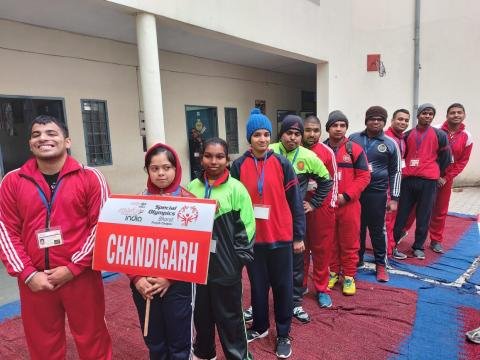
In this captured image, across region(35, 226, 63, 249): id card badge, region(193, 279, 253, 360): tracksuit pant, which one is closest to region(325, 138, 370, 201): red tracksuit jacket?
region(193, 279, 253, 360): tracksuit pant

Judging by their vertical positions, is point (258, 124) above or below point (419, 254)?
above

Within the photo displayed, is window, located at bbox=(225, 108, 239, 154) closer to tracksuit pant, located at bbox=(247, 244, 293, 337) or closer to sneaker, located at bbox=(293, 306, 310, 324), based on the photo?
sneaker, located at bbox=(293, 306, 310, 324)

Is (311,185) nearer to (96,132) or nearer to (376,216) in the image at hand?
(376,216)

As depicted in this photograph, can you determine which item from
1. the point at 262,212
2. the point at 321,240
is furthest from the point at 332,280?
the point at 262,212

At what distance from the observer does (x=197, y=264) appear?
1833 millimetres

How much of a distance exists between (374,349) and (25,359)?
2646 millimetres

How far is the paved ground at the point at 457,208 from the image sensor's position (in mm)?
3743

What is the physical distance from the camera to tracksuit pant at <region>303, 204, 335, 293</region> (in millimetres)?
3164

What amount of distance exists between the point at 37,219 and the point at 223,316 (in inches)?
48.5

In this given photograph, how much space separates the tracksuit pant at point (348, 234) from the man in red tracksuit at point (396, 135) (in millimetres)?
850

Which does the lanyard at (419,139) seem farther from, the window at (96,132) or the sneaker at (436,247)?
the window at (96,132)

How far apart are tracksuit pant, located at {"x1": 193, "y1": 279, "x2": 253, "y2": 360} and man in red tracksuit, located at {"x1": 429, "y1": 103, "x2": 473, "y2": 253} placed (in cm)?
359

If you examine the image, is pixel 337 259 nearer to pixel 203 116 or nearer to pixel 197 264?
pixel 197 264

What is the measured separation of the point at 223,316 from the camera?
2.18m
